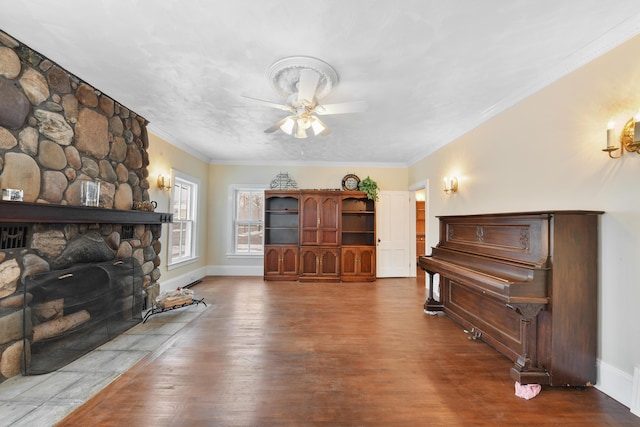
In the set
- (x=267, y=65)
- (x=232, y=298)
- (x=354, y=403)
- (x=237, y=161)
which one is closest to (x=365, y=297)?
(x=232, y=298)

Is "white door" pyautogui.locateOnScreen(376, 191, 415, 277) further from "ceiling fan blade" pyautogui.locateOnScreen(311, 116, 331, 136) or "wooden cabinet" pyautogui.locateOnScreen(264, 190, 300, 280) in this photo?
"ceiling fan blade" pyautogui.locateOnScreen(311, 116, 331, 136)

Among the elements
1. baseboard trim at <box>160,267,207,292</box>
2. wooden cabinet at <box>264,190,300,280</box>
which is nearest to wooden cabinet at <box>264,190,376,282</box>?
wooden cabinet at <box>264,190,300,280</box>

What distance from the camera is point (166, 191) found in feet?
14.0

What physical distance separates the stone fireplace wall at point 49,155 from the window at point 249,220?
281 centimetres

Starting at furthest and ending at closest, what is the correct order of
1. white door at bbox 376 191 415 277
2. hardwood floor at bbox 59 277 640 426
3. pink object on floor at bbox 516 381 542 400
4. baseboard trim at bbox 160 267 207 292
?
white door at bbox 376 191 415 277, baseboard trim at bbox 160 267 207 292, pink object on floor at bbox 516 381 542 400, hardwood floor at bbox 59 277 640 426

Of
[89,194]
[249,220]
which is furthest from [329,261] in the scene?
[89,194]

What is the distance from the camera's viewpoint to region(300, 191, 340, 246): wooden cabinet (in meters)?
5.68

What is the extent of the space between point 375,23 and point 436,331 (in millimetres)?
3149

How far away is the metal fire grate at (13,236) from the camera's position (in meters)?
1.96

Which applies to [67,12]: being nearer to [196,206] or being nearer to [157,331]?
[157,331]

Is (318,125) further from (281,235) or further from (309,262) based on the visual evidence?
(281,235)

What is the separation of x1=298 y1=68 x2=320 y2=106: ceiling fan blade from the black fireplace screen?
266 centimetres

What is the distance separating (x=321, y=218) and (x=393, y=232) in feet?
5.51

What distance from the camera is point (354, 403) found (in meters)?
1.87
